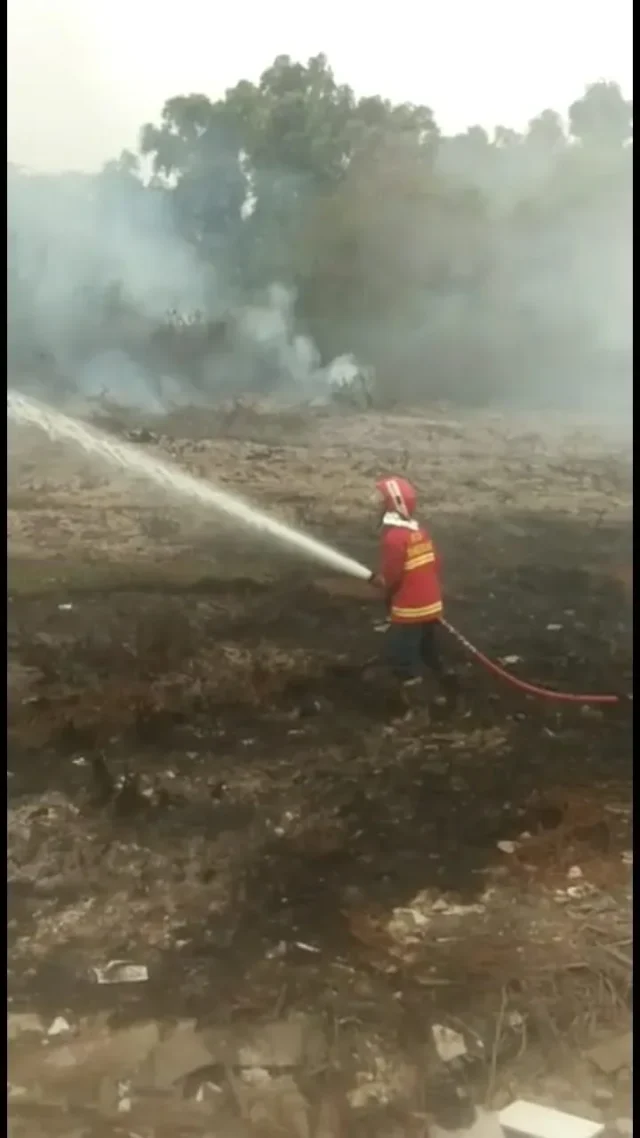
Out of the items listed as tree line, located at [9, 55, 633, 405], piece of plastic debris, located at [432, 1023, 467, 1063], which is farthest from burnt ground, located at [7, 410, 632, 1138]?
tree line, located at [9, 55, 633, 405]

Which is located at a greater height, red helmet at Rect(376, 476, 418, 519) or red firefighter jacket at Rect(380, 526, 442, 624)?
red helmet at Rect(376, 476, 418, 519)

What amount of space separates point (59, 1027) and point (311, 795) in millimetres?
458

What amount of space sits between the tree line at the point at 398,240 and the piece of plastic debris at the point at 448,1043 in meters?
0.89

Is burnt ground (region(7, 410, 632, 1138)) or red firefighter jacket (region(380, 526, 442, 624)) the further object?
red firefighter jacket (region(380, 526, 442, 624))

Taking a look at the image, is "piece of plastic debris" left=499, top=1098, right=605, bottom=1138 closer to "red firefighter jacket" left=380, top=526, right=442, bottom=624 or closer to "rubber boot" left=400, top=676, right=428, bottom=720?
"rubber boot" left=400, top=676, right=428, bottom=720

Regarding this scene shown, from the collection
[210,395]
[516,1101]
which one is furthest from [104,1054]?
[210,395]

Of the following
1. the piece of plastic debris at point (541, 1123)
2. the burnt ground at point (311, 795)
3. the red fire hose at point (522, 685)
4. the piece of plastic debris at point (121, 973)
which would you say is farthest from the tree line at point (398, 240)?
the piece of plastic debris at point (541, 1123)

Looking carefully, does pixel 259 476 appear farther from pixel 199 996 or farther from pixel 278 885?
pixel 199 996

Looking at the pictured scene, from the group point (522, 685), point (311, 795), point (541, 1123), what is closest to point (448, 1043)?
point (541, 1123)

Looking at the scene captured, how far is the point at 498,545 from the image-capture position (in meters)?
1.52

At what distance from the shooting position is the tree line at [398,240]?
1501 mm

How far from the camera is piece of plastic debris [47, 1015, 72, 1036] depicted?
1373 mm

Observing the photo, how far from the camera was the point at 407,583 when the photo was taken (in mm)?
1511

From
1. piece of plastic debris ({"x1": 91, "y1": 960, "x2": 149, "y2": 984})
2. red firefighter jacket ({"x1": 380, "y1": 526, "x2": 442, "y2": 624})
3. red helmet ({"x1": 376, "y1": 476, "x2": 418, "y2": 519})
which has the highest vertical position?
red helmet ({"x1": 376, "y1": 476, "x2": 418, "y2": 519})
